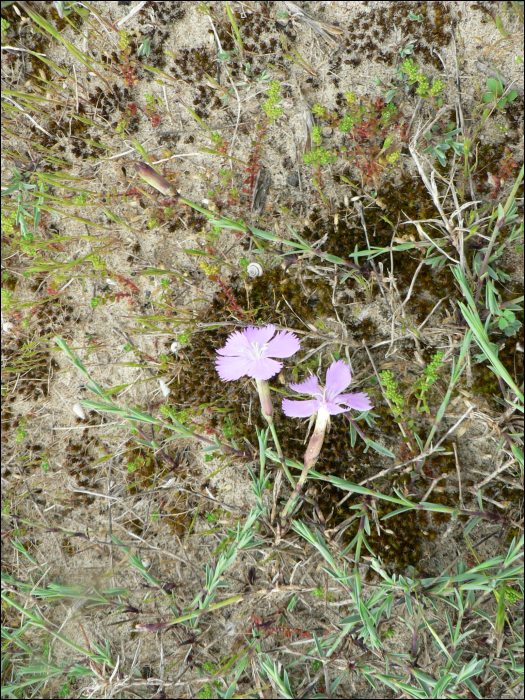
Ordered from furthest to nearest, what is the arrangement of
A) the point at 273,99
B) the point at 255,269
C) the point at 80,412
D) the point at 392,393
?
the point at 80,412 → the point at 255,269 → the point at 273,99 → the point at 392,393

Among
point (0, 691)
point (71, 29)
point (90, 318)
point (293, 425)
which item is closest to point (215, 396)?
point (293, 425)

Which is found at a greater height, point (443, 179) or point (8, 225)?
point (443, 179)

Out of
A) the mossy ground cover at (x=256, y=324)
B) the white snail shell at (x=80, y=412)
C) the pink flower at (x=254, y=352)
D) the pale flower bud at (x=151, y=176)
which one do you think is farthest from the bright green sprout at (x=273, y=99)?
the white snail shell at (x=80, y=412)

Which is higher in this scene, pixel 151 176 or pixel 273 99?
pixel 273 99

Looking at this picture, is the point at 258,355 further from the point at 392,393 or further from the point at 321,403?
the point at 392,393

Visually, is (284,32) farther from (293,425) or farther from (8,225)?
(293,425)

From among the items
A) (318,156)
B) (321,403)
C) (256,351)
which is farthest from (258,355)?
(318,156)
